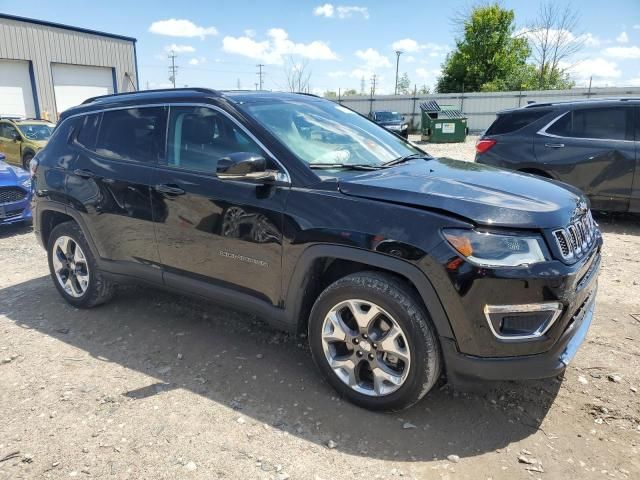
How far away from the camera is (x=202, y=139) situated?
3492mm

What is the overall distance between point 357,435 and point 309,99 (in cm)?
255

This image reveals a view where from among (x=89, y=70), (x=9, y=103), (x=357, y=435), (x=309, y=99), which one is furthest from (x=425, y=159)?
(x=89, y=70)

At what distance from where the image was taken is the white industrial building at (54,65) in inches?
911

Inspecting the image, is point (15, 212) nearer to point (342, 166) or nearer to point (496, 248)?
point (342, 166)

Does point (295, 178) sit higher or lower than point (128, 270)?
higher

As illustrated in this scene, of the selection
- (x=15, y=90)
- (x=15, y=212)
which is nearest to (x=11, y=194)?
(x=15, y=212)

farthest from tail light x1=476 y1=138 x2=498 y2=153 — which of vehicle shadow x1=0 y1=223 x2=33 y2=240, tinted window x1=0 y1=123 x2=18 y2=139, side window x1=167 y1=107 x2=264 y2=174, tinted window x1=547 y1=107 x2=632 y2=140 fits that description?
tinted window x1=0 y1=123 x2=18 y2=139

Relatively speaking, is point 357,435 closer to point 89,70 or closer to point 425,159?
point 425,159

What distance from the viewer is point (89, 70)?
88.9 feet

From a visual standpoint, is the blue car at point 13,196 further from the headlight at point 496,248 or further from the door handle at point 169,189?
the headlight at point 496,248

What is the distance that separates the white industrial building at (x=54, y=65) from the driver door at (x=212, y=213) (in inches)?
948

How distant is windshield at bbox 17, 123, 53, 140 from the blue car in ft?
22.8

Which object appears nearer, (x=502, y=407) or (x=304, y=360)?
(x=502, y=407)

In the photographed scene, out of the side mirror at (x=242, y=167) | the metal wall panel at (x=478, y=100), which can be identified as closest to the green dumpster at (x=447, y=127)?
the metal wall panel at (x=478, y=100)
